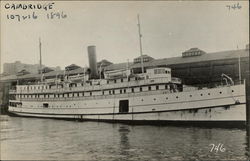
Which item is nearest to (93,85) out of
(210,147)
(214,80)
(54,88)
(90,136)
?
(54,88)

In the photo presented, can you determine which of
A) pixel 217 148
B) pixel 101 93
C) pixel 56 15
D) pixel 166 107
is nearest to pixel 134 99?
pixel 166 107

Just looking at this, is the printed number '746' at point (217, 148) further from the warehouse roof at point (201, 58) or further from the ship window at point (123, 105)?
the warehouse roof at point (201, 58)

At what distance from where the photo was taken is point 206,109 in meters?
13.1

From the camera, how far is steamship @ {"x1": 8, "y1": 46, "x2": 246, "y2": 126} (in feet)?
42.4

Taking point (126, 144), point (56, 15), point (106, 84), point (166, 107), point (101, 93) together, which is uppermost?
point (56, 15)

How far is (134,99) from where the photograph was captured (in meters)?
14.6

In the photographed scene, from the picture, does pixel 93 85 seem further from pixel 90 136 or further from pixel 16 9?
Answer: pixel 16 9

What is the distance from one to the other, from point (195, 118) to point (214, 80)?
4.12 meters

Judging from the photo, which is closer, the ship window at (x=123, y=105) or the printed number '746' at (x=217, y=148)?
the printed number '746' at (x=217, y=148)

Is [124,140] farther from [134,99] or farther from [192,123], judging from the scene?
[134,99]

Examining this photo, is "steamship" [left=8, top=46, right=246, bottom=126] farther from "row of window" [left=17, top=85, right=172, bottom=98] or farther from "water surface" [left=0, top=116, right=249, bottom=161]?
"water surface" [left=0, top=116, right=249, bottom=161]

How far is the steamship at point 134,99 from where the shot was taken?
12.9m

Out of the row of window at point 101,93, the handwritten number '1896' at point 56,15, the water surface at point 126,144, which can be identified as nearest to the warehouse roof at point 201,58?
the row of window at point 101,93

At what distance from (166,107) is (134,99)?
1.68 metres
